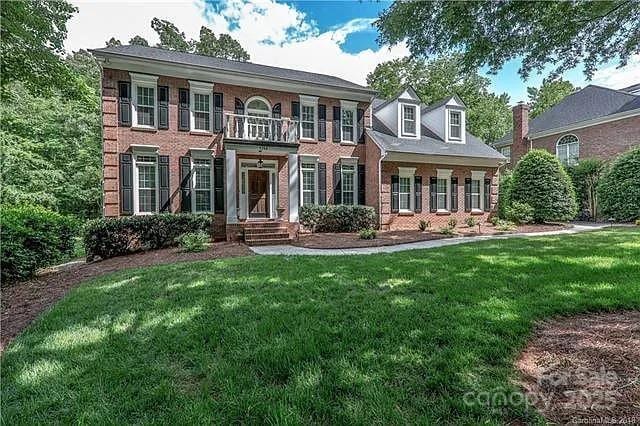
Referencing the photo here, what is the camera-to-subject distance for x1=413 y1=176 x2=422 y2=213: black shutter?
1594 cm

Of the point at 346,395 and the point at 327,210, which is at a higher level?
the point at 327,210

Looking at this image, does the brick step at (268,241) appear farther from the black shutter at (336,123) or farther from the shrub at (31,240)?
the black shutter at (336,123)

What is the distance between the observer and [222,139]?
524 inches

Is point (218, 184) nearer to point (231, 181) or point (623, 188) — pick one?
point (231, 181)

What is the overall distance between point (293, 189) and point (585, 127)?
20983 millimetres

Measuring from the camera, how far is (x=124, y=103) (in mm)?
12000

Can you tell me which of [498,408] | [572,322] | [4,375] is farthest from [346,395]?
[4,375]

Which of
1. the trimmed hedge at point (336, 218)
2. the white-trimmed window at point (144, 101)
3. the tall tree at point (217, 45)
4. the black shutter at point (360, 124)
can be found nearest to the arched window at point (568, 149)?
the black shutter at point (360, 124)

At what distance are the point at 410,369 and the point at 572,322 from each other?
2178 millimetres

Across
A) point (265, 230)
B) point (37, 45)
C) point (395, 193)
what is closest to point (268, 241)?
point (265, 230)

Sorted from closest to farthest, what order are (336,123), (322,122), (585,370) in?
(585,370) < (322,122) < (336,123)

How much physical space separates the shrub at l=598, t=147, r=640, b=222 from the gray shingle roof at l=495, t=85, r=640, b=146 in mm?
5178

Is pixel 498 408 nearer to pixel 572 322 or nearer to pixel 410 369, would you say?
pixel 410 369

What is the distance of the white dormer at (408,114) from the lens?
16625 mm
